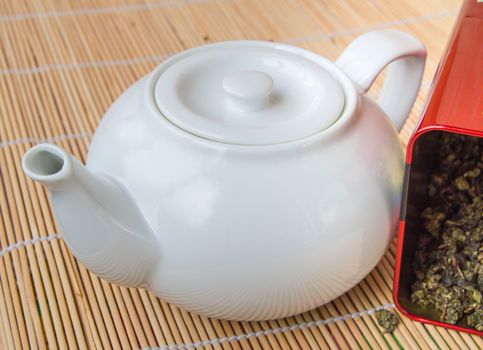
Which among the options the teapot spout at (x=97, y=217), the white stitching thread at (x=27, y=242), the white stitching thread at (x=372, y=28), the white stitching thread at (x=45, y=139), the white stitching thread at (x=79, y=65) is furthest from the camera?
the white stitching thread at (x=372, y=28)

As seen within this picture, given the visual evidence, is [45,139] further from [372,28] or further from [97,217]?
[372,28]

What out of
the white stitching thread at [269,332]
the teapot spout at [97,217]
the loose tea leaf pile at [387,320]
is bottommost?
the white stitching thread at [269,332]

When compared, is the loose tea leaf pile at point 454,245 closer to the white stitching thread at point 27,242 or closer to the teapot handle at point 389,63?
the teapot handle at point 389,63

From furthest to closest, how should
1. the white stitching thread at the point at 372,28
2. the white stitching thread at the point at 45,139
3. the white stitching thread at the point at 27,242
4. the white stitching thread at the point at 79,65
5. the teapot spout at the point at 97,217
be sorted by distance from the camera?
the white stitching thread at the point at 372,28 < the white stitching thread at the point at 79,65 < the white stitching thread at the point at 45,139 < the white stitching thread at the point at 27,242 < the teapot spout at the point at 97,217

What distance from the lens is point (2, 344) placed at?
2.97 ft

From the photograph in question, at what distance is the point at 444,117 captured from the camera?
731mm

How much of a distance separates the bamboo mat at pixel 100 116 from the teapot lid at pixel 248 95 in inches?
12.9

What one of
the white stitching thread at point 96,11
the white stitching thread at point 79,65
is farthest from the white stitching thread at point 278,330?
the white stitching thread at point 96,11

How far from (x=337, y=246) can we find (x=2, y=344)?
0.53 meters

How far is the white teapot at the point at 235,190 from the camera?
722mm

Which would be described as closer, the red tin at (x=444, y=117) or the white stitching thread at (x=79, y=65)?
the red tin at (x=444, y=117)

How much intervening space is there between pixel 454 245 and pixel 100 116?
791mm

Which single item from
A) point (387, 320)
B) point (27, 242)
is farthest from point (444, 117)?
point (27, 242)

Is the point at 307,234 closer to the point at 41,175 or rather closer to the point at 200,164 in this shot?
the point at 200,164
